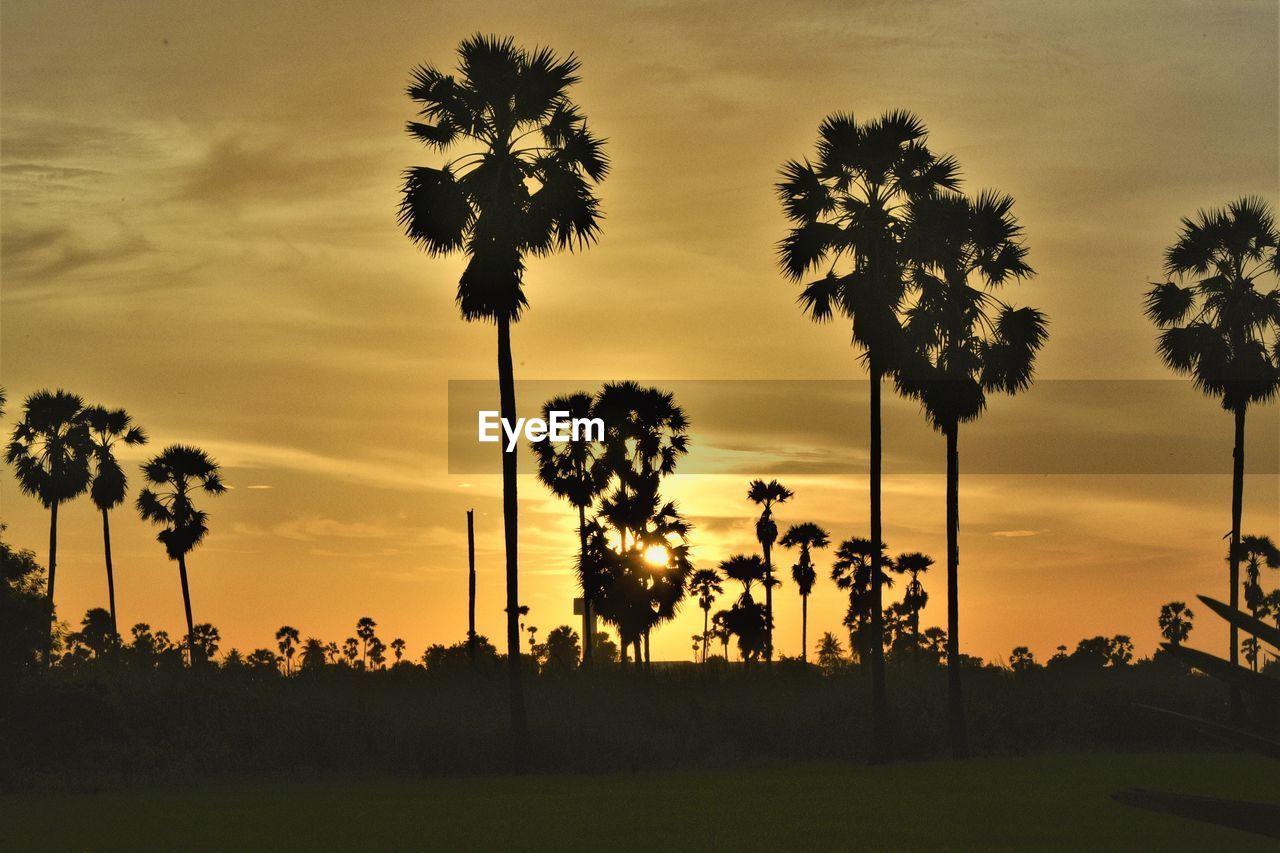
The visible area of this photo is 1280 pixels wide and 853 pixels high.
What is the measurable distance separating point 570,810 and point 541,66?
20.6 metres

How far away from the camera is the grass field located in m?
22.9

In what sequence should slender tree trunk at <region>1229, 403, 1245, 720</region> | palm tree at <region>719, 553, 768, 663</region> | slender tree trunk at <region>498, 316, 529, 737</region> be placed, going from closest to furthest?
slender tree trunk at <region>498, 316, 529, 737</region>, slender tree trunk at <region>1229, 403, 1245, 720</region>, palm tree at <region>719, 553, 768, 663</region>

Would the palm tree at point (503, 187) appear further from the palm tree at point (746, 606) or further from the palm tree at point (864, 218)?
the palm tree at point (746, 606)

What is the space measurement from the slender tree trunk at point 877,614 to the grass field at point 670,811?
178cm

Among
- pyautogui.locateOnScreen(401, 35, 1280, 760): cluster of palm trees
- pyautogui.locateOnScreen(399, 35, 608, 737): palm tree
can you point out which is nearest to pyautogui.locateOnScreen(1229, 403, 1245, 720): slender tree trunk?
pyautogui.locateOnScreen(401, 35, 1280, 760): cluster of palm trees

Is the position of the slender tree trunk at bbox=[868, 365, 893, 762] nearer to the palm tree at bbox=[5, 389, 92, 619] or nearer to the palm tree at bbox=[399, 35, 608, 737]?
the palm tree at bbox=[399, 35, 608, 737]

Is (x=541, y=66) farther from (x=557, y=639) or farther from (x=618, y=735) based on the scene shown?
(x=557, y=639)

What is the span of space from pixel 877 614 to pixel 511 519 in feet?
37.7

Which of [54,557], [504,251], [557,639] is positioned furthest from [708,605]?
[504,251]

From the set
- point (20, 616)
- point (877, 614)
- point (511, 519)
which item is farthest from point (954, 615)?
point (20, 616)

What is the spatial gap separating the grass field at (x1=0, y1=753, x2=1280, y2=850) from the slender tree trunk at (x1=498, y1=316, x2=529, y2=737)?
5.44 ft

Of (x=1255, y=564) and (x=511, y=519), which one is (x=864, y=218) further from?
(x=1255, y=564)

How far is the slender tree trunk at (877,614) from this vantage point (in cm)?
4128

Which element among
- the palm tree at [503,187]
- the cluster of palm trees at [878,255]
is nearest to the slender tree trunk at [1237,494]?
the cluster of palm trees at [878,255]
